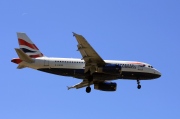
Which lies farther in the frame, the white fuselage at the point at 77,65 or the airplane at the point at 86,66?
the white fuselage at the point at 77,65

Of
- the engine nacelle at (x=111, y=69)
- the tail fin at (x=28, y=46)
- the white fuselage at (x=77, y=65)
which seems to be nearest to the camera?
the engine nacelle at (x=111, y=69)

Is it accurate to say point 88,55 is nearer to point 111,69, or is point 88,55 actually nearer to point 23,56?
point 111,69

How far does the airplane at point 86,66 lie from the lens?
231 ft

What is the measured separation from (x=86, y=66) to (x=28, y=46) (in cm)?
1041

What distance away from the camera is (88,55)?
70.2 metres

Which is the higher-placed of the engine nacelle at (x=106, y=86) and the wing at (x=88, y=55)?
the wing at (x=88, y=55)

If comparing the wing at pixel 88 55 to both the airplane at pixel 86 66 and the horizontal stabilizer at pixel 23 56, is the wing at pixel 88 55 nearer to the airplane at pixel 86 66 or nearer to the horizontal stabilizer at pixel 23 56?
the airplane at pixel 86 66

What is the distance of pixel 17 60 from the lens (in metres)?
70.8

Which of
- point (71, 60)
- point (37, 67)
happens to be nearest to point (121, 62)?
point (71, 60)

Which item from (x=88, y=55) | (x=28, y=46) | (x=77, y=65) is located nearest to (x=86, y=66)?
(x=77, y=65)

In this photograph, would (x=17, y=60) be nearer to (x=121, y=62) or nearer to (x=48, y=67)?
(x=48, y=67)

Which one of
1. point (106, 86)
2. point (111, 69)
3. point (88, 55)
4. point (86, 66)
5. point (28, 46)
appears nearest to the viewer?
point (88, 55)

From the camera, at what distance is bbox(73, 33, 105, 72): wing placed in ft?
219

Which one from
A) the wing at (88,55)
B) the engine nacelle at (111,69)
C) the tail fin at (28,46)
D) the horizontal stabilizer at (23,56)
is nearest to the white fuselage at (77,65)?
the horizontal stabilizer at (23,56)
